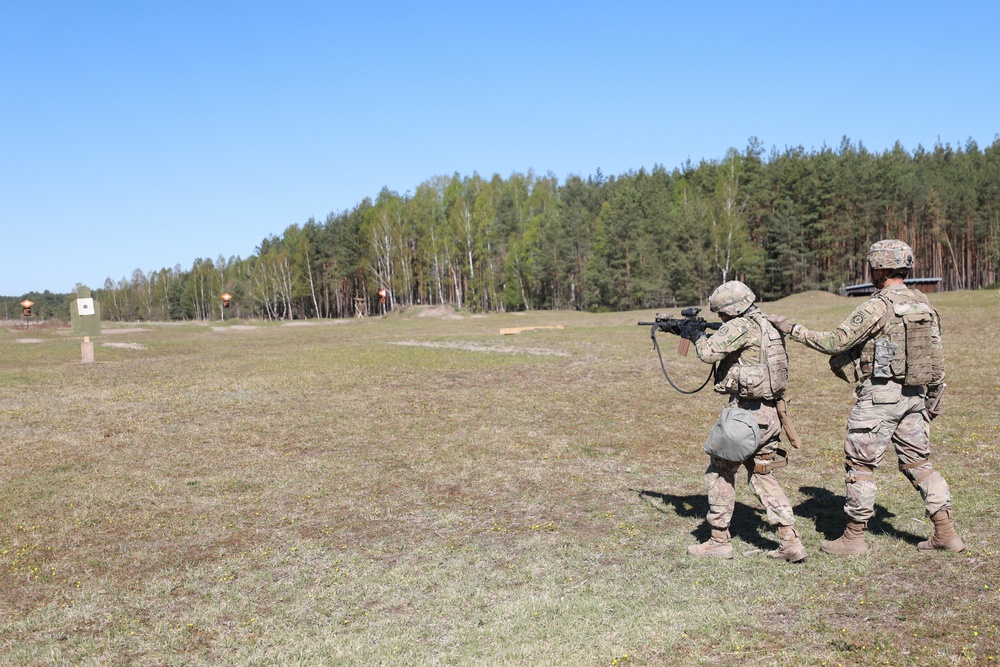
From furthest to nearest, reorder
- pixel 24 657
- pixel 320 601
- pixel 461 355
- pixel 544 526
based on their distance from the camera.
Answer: pixel 461 355 → pixel 544 526 → pixel 320 601 → pixel 24 657

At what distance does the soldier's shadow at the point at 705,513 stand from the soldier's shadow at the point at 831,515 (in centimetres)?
59

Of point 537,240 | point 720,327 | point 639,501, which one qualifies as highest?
point 537,240

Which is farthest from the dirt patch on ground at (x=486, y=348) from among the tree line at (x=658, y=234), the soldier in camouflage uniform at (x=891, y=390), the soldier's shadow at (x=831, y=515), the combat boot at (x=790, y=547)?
the tree line at (x=658, y=234)

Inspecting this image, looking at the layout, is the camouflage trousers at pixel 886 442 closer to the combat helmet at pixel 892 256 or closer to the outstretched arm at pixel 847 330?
the outstretched arm at pixel 847 330

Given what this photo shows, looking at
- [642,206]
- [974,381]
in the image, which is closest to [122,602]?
[974,381]

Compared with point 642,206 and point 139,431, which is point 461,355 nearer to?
point 139,431

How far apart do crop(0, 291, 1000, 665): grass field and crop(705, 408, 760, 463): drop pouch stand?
3.66 feet

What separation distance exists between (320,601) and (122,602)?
198cm

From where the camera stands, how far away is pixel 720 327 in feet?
24.1

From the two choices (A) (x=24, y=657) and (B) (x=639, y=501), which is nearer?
(A) (x=24, y=657)

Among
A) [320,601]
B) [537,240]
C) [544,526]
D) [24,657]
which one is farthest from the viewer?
[537,240]

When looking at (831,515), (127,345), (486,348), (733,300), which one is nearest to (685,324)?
(733,300)

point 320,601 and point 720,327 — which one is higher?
point 720,327

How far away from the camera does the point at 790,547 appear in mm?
6793
